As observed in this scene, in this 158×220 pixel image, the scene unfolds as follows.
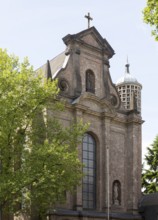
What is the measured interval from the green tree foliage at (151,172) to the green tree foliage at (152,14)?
31.7 m

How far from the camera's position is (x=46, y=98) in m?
25.2

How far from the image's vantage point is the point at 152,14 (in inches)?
653

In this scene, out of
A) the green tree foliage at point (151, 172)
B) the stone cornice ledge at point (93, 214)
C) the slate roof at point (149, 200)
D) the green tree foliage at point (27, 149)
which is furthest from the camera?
the green tree foliage at point (151, 172)

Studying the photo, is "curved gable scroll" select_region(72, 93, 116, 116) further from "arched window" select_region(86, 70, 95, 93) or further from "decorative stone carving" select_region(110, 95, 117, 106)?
"decorative stone carving" select_region(110, 95, 117, 106)

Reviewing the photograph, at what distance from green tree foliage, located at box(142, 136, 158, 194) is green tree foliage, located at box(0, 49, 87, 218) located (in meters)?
22.4

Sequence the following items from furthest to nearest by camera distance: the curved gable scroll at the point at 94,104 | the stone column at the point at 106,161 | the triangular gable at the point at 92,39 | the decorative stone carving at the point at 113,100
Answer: the decorative stone carving at the point at 113,100 → the triangular gable at the point at 92,39 → the curved gable scroll at the point at 94,104 → the stone column at the point at 106,161

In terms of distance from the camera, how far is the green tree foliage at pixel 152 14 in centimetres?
1641

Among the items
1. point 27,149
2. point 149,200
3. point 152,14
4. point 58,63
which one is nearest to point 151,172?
point 149,200

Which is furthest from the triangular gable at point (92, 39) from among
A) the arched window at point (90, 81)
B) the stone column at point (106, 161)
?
the stone column at point (106, 161)

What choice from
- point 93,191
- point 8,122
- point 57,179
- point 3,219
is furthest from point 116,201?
point 8,122

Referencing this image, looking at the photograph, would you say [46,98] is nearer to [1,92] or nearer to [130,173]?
[1,92]

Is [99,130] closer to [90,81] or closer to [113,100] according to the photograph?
[113,100]

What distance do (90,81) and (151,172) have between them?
14768 millimetres

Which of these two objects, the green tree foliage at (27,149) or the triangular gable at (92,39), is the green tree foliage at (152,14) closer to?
the green tree foliage at (27,149)
